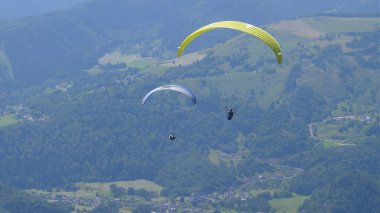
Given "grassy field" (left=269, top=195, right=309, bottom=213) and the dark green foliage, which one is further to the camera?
the dark green foliage

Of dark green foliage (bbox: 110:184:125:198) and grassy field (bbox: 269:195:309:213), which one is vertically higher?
dark green foliage (bbox: 110:184:125:198)

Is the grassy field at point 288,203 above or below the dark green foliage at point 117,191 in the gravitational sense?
below

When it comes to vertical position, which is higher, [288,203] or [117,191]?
[117,191]

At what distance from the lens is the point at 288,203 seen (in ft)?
589

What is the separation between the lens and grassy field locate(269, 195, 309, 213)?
174625 millimetres

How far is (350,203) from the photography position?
172m

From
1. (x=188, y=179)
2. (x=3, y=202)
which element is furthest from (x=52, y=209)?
(x=188, y=179)

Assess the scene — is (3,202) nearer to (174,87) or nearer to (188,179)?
(188,179)

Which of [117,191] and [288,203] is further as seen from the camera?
[117,191]

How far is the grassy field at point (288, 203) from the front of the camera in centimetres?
17462

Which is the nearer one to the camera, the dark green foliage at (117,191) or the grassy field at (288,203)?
the grassy field at (288,203)

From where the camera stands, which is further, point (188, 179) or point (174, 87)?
point (188, 179)

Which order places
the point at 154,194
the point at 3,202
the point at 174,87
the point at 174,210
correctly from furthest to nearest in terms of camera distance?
the point at 154,194
the point at 174,210
the point at 3,202
the point at 174,87

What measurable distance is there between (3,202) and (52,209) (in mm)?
8218
